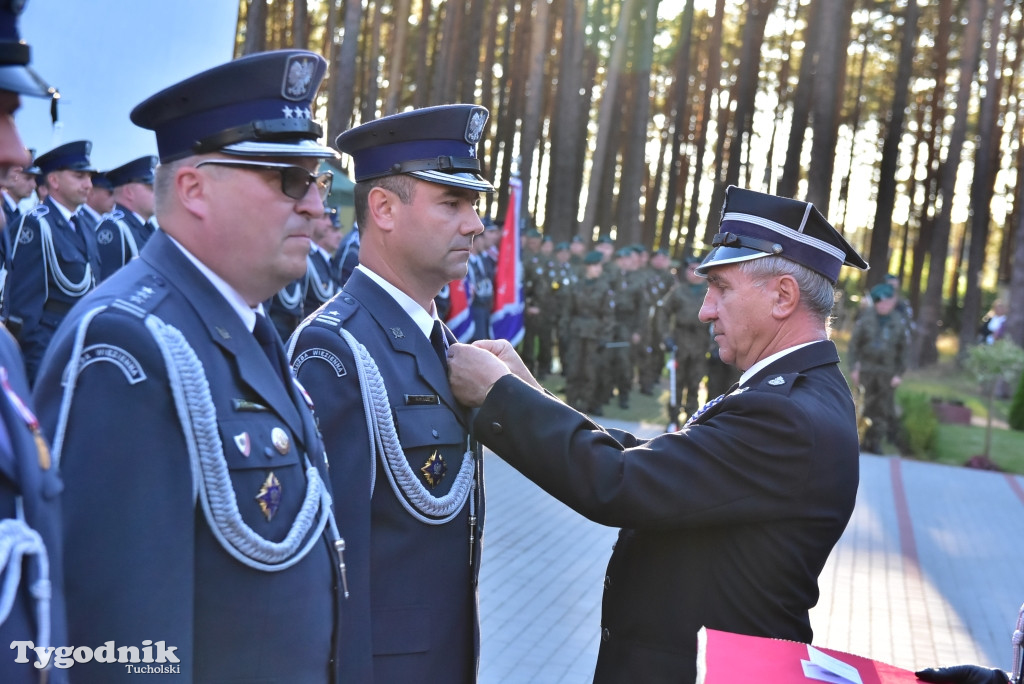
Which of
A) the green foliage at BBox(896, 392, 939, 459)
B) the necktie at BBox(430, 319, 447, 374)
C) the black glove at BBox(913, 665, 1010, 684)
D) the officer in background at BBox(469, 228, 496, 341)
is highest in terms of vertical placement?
the necktie at BBox(430, 319, 447, 374)

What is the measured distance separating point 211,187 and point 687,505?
1340 mm

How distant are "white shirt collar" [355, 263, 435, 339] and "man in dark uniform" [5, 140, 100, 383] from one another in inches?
213

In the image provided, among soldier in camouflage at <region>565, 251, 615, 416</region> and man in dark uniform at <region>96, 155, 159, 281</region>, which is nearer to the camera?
man in dark uniform at <region>96, 155, 159, 281</region>

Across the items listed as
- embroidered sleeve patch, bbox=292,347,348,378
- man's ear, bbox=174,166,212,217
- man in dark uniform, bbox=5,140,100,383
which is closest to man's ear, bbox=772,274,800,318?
embroidered sleeve patch, bbox=292,347,348,378

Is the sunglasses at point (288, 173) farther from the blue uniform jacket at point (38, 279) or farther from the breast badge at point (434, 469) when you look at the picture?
the blue uniform jacket at point (38, 279)

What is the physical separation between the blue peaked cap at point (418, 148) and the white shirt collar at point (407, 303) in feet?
0.90

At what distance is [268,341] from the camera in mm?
2188

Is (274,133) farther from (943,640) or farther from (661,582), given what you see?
(943,640)

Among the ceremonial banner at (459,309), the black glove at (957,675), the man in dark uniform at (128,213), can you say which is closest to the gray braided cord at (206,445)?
the black glove at (957,675)

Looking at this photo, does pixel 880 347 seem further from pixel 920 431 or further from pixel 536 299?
pixel 536 299

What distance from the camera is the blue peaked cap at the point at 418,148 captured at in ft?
9.51

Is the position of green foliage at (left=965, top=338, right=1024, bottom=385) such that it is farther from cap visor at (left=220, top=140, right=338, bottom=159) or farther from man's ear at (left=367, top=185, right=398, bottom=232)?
cap visor at (left=220, top=140, right=338, bottom=159)

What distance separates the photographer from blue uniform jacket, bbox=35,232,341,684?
173 cm

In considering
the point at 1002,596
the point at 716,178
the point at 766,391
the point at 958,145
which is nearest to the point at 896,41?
the point at 716,178
